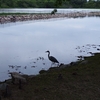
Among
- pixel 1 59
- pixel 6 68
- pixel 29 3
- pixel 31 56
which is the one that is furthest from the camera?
pixel 29 3

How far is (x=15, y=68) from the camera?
46.0 ft

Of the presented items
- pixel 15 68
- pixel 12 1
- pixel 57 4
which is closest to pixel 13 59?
pixel 15 68

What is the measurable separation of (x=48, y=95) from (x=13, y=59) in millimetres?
9644

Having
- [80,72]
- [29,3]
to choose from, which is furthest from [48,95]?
[29,3]

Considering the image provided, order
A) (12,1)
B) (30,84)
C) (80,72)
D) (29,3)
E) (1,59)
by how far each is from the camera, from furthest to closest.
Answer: (29,3)
(12,1)
(1,59)
(80,72)
(30,84)

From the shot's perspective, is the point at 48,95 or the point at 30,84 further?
the point at 30,84

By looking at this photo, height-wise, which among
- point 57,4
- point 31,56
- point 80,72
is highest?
point 57,4

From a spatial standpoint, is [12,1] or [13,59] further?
[12,1]

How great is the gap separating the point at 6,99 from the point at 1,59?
9.66m

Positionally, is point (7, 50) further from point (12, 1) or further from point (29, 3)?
point (29, 3)

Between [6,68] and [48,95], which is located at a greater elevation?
[48,95]

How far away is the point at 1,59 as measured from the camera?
16.0 m

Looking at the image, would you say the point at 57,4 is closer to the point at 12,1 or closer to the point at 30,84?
the point at 30,84

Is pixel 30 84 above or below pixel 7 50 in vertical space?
above
